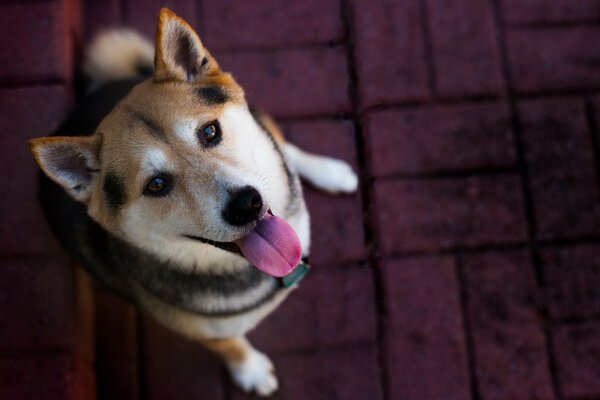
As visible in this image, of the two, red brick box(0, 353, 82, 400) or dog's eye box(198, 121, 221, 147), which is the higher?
dog's eye box(198, 121, 221, 147)

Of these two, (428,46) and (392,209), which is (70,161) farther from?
(428,46)

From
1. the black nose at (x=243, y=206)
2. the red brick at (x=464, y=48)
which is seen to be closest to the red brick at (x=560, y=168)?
the red brick at (x=464, y=48)

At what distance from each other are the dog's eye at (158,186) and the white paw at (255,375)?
78 cm

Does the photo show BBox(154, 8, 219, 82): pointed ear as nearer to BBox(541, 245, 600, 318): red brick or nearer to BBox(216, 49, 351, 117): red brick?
BBox(216, 49, 351, 117): red brick

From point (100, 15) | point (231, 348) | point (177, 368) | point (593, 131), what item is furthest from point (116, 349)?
point (593, 131)

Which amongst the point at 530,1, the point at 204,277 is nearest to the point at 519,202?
the point at 530,1

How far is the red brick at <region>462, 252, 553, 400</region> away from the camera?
192 centimetres

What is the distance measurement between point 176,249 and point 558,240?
1364 millimetres

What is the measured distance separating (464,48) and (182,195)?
139cm

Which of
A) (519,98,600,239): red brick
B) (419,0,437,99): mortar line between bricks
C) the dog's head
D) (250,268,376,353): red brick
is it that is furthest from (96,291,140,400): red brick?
(519,98,600,239): red brick

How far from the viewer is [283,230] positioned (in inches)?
56.0

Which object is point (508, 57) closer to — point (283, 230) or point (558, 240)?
point (558, 240)

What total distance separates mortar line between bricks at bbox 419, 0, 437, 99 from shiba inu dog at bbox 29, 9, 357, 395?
2.79 ft

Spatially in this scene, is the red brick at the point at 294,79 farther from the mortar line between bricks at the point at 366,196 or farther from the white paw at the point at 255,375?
the white paw at the point at 255,375
